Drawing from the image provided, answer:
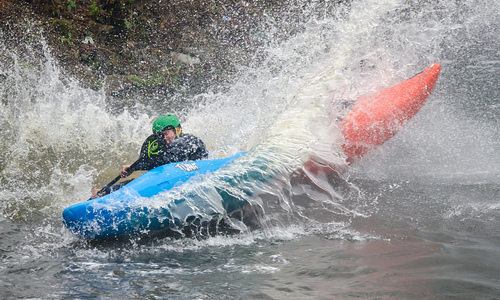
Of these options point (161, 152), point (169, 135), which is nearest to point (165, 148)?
point (161, 152)

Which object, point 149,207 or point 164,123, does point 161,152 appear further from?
point 149,207

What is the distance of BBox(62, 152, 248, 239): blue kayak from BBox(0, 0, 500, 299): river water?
0.47 feet

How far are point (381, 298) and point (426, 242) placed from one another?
3.35ft

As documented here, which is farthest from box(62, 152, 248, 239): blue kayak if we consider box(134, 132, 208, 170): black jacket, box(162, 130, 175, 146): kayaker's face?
box(162, 130, 175, 146): kayaker's face

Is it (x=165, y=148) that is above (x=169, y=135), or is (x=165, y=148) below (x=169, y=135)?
below

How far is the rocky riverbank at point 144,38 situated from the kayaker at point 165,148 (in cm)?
489

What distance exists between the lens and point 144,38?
1113 cm

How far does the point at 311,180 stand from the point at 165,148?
4.83 feet

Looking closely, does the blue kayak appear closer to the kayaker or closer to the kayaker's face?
the kayaker

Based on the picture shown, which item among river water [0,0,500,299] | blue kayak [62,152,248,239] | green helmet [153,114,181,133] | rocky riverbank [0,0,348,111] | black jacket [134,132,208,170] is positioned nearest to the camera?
river water [0,0,500,299]

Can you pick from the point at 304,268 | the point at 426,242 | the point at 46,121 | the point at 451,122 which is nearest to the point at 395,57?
the point at 451,122

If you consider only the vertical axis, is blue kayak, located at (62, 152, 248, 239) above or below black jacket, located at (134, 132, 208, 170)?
below

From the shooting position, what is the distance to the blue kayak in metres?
3.69

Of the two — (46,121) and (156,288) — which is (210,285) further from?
(46,121)
